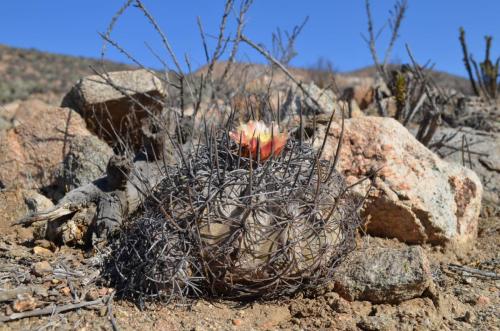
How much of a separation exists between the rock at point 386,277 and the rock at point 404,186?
27.5 inches

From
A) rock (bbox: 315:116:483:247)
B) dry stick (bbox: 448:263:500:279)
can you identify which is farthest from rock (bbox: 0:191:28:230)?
dry stick (bbox: 448:263:500:279)

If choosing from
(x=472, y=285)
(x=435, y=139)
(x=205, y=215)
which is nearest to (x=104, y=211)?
(x=205, y=215)

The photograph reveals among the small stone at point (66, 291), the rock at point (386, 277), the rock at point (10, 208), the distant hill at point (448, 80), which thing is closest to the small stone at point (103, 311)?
the small stone at point (66, 291)

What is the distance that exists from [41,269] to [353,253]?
1.77 meters

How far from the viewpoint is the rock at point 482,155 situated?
16.1 ft

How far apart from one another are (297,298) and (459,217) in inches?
66.9

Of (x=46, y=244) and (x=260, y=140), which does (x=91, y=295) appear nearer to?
(x=46, y=244)

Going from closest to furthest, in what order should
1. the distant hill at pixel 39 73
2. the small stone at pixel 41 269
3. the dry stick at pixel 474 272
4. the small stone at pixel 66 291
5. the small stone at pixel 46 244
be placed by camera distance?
the small stone at pixel 66 291 < the small stone at pixel 41 269 < the dry stick at pixel 474 272 < the small stone at pixel 46 244 < the distant hill at pixel 39 73

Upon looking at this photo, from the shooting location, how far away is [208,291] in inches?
114

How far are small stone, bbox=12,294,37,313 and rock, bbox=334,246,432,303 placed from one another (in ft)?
5.15

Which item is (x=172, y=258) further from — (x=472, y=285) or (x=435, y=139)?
(x=435, y=139)

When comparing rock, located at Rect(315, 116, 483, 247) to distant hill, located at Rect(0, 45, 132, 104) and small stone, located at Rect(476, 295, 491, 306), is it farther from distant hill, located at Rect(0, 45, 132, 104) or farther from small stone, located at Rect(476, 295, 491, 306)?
distant hill, located at Rect(0, 45, 132, 104)

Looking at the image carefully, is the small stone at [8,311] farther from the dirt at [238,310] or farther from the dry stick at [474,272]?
the dry stick at [474,272]

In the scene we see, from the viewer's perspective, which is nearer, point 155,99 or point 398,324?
point 398,324
